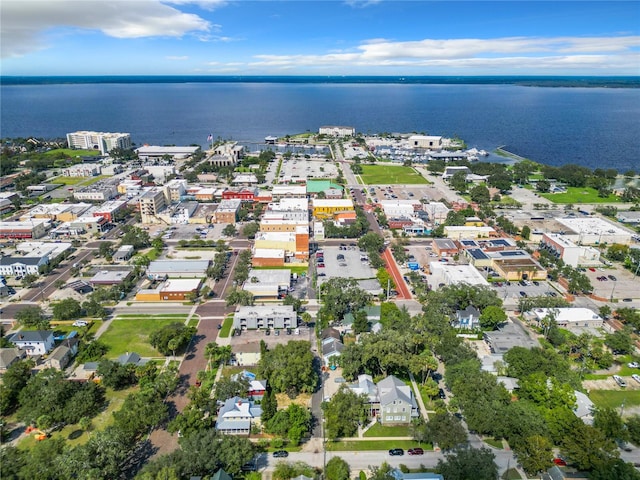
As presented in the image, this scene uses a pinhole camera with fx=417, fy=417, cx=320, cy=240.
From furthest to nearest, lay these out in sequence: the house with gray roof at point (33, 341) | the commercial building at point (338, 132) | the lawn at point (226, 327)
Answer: the commercial building at point (338, 132), the lawn at point (226, 327), the house with gray roof at point (33, 341)

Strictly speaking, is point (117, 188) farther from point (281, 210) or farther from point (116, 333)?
point (116, 333)

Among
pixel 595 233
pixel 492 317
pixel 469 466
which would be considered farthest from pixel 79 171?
pixel 595 233

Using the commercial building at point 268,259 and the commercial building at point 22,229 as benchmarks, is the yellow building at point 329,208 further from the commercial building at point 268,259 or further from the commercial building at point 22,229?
the commercial building at point 22,229

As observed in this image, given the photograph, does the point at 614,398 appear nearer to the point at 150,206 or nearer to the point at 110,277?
the point at 110,277

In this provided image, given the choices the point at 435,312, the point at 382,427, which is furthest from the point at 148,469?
the point at 435,312

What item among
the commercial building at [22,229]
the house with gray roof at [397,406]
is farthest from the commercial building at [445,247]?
the commercial building at [22,229]

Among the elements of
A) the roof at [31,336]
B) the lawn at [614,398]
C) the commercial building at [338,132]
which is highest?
the commercial building at [338,132]
